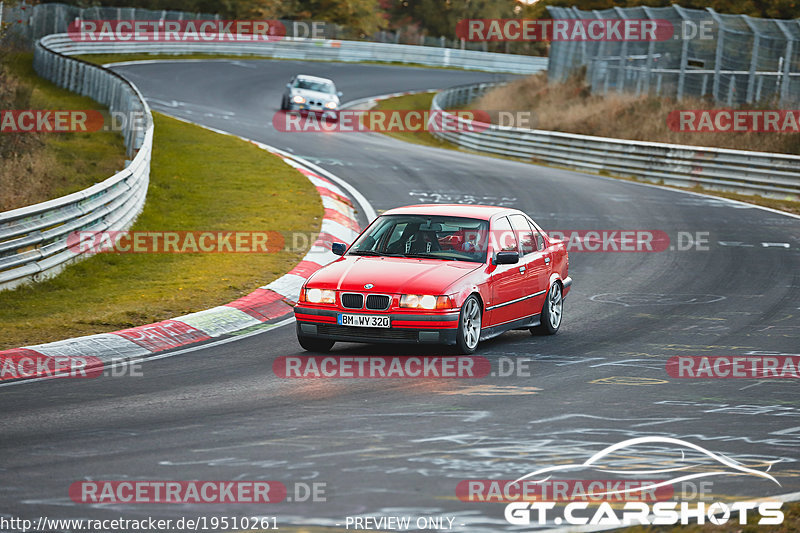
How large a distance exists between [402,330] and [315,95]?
28.9 metres

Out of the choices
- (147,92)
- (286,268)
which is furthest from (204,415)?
(147,92)

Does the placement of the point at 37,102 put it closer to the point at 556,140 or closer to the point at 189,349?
the point at 556,140

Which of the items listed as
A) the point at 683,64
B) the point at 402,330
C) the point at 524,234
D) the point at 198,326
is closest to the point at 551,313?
the point at 524,234

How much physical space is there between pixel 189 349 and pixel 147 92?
31.6 m

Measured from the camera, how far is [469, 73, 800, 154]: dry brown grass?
29516mm

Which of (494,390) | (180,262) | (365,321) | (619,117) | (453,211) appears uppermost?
(453,211)

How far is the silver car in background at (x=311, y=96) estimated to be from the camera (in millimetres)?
38250

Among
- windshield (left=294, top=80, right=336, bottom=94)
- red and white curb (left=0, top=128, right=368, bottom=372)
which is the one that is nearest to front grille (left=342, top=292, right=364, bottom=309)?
red and white curb (left=0, top=128, right=368, bottom=372)

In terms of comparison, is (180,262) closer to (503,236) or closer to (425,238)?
(425,238)

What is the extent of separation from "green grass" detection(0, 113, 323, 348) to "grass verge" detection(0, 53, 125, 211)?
1132 mm

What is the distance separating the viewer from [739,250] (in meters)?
18.5

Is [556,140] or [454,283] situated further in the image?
[556,140]

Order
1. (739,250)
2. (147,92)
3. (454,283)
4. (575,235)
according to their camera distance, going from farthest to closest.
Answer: (147,92)
(575,235)
(739,250)
(454,283)

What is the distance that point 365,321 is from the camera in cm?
1027
